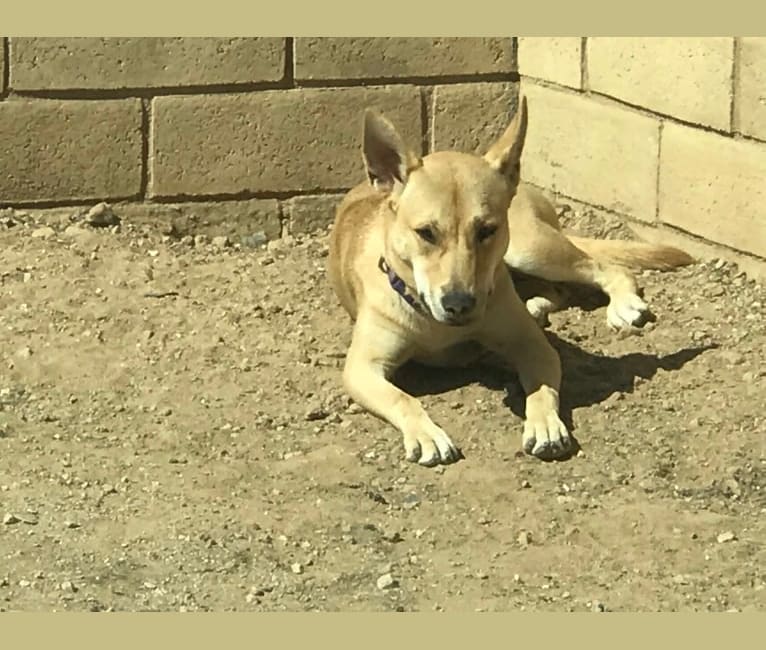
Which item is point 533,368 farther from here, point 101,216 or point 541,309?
point 101,216

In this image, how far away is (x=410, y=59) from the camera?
25.7 feet

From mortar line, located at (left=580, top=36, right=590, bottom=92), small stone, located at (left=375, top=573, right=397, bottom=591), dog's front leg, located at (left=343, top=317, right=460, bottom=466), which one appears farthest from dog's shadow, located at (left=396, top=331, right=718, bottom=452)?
mortar line, located at (left=580, top=36, right=590, bottom=92)

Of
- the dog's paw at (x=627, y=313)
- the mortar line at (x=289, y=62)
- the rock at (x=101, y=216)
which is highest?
the mortar line at (x=289, y=62)

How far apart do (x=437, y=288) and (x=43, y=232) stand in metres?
2.48

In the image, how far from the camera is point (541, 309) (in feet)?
22.9

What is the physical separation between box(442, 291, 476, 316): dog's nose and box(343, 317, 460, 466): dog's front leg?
15.7 inches

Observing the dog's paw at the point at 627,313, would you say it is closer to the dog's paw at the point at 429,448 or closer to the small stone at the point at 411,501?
the dog's paw at the point at 429,448

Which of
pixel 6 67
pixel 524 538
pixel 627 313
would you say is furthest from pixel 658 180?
pixel 6 67

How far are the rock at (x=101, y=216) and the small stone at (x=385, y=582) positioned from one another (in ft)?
10.7

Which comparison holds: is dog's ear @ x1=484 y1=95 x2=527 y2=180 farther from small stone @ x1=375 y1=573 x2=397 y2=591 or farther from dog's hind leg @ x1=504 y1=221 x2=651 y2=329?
small stone @ x1=375 y1=573 x2=397 y2=591

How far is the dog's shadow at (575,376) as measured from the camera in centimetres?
628

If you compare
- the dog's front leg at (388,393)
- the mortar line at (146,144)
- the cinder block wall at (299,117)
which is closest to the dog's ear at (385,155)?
the dog's front leg at (388,393)

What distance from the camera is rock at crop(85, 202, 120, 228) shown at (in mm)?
7770

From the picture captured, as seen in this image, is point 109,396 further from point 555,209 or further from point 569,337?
point 555,209
